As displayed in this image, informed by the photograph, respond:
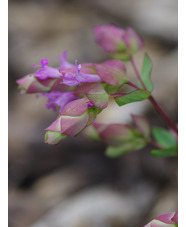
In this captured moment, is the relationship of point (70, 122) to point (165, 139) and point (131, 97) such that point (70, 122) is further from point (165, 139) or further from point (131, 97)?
point (165, 139)

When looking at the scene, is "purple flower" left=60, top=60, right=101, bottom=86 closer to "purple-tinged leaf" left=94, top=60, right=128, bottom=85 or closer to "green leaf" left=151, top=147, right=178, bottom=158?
"purple-tinged leaf" left=94, top=60, right=128, bottom=85

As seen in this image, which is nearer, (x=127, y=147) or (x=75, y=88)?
(x=75, y=88)

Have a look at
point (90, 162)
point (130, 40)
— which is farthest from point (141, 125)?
point (90, 162)

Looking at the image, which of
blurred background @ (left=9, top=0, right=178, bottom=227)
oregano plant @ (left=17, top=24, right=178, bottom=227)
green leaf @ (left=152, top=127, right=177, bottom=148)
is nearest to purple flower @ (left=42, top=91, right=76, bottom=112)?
oregano plant @ (left=17, top=24, right=178, bottom=227)

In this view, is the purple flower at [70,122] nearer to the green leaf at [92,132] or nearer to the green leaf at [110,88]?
the green leaf at [110,88]

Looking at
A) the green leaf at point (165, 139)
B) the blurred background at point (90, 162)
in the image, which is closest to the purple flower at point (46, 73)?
the green leaf at point (165, 139)

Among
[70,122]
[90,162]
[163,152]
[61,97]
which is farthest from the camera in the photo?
[90,162]
